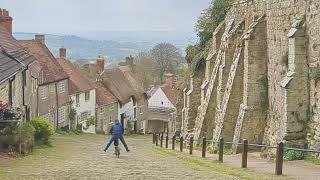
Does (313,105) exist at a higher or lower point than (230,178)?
higher

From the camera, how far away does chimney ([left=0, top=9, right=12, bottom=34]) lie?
4215 cm

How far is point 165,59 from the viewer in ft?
417

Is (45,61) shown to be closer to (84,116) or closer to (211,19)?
(84,116)

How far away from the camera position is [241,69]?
31.5m

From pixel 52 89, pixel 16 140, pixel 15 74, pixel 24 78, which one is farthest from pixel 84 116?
pixel 16 140

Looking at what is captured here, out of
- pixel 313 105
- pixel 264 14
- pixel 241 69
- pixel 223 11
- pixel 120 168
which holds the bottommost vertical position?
pixel 120 168

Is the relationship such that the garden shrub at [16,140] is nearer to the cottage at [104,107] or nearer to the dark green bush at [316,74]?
the dark green bush at [316,74]

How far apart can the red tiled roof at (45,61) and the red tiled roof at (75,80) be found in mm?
5209

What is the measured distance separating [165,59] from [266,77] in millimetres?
98667

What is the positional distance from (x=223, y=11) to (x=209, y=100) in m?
11.2

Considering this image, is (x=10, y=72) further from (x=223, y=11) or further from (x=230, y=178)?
(x=223, y=11)

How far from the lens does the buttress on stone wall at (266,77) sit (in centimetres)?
2225

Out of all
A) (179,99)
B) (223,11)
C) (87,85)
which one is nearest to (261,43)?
(223,11)

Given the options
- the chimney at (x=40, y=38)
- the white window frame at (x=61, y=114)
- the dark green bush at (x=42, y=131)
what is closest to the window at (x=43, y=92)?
the white window frame at (x=61, y=114)
